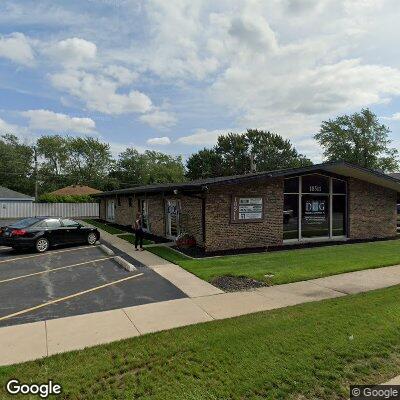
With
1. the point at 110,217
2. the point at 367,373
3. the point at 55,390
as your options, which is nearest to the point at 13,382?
the point at 55,390

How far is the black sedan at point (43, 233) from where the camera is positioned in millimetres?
14039

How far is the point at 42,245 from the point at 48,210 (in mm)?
27365

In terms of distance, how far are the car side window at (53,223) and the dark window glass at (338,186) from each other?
41.8ft

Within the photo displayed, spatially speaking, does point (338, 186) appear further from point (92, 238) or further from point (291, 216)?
point (92, 238)

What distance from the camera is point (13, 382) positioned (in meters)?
4.33

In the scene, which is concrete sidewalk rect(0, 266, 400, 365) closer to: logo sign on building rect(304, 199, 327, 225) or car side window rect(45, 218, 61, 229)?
logo sign on building rect(304, 199, 327, 225)

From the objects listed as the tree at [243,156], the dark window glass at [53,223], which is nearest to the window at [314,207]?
the dark window glass at [53,223]

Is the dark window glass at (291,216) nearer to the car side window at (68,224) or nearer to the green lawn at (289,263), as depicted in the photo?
the green lawn at (289,263)

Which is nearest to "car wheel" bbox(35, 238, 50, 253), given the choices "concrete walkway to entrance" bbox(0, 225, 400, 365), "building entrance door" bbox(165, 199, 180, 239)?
"building entrance door" bbox(165, 199, 180, 239)

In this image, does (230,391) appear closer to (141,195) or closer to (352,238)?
(352,238)

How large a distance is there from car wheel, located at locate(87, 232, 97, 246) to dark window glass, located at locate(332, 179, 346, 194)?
37.8 ft

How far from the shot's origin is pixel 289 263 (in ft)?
37.3

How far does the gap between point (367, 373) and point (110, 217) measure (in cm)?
2899

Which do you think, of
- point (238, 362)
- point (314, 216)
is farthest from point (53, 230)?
point (238, 362)
